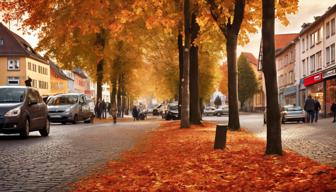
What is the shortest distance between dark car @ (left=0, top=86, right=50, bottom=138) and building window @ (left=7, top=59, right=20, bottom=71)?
6125 cm

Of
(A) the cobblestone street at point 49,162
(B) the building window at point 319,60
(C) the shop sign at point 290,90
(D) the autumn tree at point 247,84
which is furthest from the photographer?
(D) the autumn tree at point 247,84

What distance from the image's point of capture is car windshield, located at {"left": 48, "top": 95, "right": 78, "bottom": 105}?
3547cm

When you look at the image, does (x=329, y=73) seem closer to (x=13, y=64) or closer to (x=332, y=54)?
(x=332, y=54)

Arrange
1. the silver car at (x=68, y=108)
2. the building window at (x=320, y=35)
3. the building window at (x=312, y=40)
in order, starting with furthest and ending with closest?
the building window at (x=312, y=40), the building window at (x=320, y=35), the silver car at (x=68, y=108)

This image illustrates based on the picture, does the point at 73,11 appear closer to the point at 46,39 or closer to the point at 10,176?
the point at 10,176

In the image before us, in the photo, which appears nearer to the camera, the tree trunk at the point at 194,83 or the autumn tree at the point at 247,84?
the tree trunk at the point at 194,83

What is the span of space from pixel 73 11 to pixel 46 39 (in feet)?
63.3

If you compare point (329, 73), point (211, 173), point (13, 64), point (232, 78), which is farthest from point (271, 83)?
point (13, 64)

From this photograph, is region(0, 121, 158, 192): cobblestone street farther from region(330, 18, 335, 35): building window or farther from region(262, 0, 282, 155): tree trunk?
region(330, 18, 335, 35): building window

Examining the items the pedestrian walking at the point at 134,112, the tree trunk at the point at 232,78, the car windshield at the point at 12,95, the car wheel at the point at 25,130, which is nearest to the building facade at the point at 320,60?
the pedestrian walking at the point at 134,112

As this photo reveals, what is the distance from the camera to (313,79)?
56.4 metres

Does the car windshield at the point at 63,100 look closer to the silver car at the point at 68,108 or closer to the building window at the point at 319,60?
A: the silver car at the point at 68,108

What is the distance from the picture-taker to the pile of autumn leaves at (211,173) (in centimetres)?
793

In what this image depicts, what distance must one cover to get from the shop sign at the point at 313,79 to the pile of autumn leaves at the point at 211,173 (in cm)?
4134
